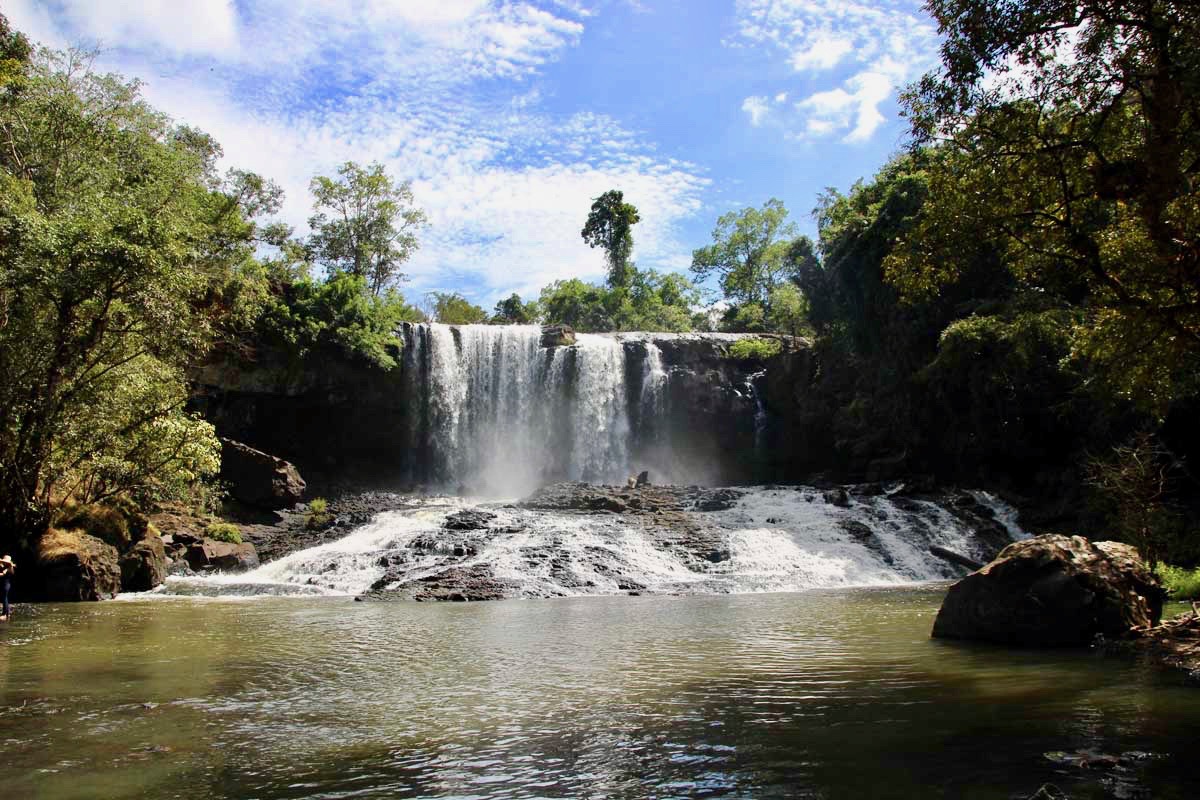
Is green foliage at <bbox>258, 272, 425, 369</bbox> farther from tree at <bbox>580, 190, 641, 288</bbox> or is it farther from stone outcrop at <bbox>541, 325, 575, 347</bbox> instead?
tree at <bbox>580, 190, 641, 288</bbox>

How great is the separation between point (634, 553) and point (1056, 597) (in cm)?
1159

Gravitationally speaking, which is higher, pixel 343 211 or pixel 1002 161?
pixel 343 211

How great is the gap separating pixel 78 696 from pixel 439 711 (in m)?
3.40

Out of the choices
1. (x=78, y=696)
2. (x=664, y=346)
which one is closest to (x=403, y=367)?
(x=664, y=346)

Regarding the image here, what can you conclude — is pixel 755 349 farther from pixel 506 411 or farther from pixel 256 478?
pixel 256 478

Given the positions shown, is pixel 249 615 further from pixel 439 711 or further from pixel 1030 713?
pixel 1030 713

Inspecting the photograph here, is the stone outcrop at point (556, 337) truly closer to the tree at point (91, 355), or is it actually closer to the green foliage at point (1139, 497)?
Answer: the tree at point (91, 355)

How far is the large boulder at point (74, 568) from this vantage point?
15727 millimetres

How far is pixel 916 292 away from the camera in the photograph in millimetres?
10312

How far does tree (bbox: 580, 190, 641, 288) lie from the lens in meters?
68.5

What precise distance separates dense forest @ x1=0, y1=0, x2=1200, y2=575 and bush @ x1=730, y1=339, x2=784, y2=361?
1.12 ft

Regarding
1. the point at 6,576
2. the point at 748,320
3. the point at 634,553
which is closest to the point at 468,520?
the point at 634,553

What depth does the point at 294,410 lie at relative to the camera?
35.3m

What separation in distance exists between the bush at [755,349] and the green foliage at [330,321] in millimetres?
16146
